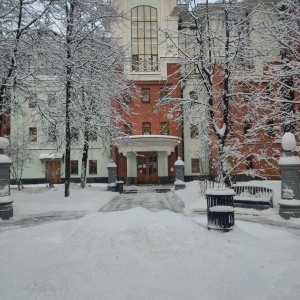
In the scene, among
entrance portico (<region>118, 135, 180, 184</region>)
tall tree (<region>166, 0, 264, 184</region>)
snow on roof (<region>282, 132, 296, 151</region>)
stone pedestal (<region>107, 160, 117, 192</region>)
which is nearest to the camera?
snow on roof (<region>282, 132, 296, 151</region>)

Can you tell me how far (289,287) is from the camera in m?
4.77

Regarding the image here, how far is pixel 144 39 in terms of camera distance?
33.7m

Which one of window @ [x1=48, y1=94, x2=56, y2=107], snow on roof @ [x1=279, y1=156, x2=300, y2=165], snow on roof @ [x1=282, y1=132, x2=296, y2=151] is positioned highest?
window @ [x1=48, y1=94, x2=56, y2=107]

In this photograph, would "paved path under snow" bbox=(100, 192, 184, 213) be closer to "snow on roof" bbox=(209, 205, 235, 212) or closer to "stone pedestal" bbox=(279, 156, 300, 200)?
"stone pedestal" bbox=(279, 156, 300, 200)

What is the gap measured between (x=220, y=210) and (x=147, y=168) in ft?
82.5

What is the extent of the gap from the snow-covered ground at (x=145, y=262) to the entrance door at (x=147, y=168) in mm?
24816

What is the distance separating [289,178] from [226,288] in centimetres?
734

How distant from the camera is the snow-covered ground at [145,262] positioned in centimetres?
457

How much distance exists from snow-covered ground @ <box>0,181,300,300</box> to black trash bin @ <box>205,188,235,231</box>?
0.26 metres

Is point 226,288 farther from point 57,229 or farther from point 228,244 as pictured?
point 57,229

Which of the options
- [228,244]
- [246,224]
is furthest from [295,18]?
[228,244]

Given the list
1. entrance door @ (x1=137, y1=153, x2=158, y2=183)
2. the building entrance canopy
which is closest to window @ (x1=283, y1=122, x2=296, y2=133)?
the building entrance canopy

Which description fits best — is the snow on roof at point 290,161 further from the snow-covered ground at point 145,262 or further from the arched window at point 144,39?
the arched window at point 144,39

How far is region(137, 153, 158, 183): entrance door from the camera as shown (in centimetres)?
3256
